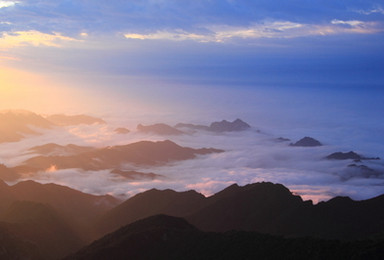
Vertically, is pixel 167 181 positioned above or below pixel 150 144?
below

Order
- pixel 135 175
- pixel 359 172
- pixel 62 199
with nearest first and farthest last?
pixel 62 199, pixel 135 175, pixel 359 172

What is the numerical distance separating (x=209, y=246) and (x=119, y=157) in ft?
411

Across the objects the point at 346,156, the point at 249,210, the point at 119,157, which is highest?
the point at 346,156

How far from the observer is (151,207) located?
9588 centimetres

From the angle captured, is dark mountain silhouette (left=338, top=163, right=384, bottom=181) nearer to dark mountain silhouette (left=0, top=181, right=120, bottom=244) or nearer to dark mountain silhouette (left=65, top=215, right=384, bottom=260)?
dark mountain silhouette (left=0, top=181, right=120, bottom=244)

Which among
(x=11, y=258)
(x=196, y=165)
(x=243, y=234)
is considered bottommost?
(x=11, y=258)

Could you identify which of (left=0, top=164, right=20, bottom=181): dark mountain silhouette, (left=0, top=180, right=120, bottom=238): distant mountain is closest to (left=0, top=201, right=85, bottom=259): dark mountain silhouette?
(left=0, top=180, right=120, bottom=238): distant mountain

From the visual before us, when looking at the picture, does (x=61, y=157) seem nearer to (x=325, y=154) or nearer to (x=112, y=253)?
(x=325, y=154)

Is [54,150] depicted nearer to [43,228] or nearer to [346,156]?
[346,156]

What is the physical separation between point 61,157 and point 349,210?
115893 millimetres

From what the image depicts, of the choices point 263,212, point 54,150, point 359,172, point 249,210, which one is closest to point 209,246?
point 263,212

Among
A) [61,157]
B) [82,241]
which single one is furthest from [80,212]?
[61,157]

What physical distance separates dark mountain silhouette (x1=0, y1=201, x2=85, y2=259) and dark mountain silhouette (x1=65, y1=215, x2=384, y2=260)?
1719cm

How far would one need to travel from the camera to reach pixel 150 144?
189 m
